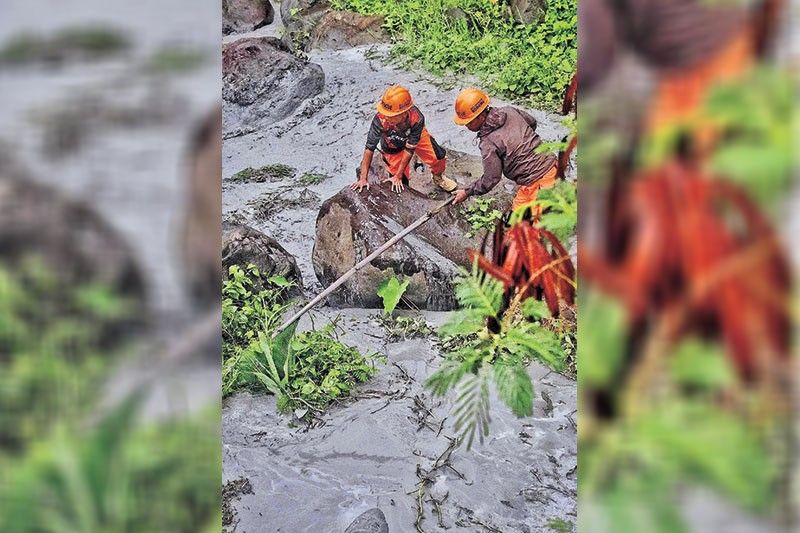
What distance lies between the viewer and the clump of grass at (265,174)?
78.6 inches

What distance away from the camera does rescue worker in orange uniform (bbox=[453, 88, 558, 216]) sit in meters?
1.87

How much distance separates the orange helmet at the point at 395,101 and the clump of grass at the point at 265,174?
33 centimetres

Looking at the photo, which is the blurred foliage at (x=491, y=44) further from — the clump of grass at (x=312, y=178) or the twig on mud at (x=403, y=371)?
the twig on mud at (x=403, y=371)
